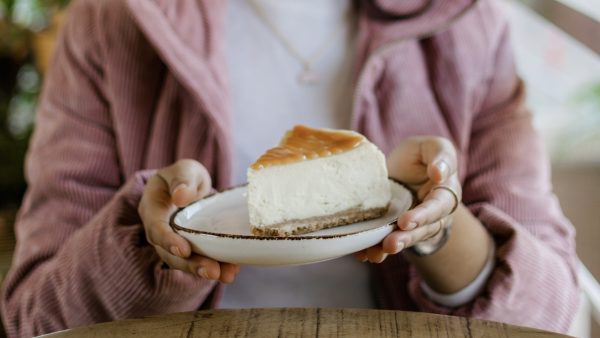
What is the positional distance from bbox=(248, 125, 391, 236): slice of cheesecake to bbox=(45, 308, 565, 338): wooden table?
113 millimetres

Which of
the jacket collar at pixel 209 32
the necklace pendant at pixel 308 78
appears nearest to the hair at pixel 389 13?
the jacket collar at pixel 209 32

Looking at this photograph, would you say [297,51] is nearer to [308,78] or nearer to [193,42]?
[308,78]

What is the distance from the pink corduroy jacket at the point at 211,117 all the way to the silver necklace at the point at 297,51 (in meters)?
0.05

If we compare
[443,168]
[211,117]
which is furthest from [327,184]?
[211,117]

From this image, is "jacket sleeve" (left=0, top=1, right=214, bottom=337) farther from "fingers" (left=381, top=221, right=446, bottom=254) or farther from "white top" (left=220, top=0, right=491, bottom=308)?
"fingers" (left=381, top=221, right=446, bottom=254)

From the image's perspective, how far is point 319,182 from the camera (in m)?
0.83

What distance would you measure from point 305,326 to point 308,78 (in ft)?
1.60

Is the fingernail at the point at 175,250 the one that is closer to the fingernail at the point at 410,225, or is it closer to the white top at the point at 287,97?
the fingernail at the point at 410,225

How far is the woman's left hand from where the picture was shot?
2.27 feet

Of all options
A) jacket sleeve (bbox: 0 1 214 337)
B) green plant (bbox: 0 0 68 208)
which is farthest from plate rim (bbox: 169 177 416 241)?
green plant (bbox: 0 0 68 208)

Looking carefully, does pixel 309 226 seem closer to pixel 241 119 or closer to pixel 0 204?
pixel 241 119

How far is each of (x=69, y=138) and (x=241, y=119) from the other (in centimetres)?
24

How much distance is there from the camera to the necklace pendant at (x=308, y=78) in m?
1.10

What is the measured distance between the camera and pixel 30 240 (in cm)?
104
